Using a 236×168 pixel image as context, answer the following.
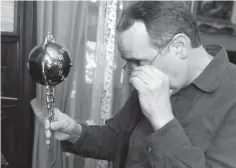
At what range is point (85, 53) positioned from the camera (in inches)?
77.4

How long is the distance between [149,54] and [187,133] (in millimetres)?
313

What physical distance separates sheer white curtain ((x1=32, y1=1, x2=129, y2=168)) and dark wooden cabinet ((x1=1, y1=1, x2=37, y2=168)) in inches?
8.7

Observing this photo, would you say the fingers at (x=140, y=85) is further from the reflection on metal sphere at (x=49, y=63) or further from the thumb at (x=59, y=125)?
the thumb at (x=59, y=125)

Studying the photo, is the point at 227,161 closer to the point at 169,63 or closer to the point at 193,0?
the point at 169,63

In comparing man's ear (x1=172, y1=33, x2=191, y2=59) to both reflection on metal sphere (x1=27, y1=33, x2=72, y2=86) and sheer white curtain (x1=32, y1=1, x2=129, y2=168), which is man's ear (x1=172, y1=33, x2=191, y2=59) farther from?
sheer white curtain (x1=32, y1=1, x2=129, y2=168)

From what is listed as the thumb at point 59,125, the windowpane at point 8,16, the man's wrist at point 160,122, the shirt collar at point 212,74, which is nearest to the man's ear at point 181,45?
the shirt collar at point 212,74

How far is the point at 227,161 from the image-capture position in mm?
864

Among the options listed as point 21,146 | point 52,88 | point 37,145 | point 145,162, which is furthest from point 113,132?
point 21,146

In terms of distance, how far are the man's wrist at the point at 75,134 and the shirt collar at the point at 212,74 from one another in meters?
0.55

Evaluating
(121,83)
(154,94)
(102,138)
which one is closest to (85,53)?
(121,83)

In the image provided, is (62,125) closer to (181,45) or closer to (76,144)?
(76,144)

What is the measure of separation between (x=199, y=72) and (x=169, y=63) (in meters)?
0.15

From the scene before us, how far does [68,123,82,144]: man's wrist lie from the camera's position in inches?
49.4

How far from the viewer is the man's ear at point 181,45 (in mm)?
996
